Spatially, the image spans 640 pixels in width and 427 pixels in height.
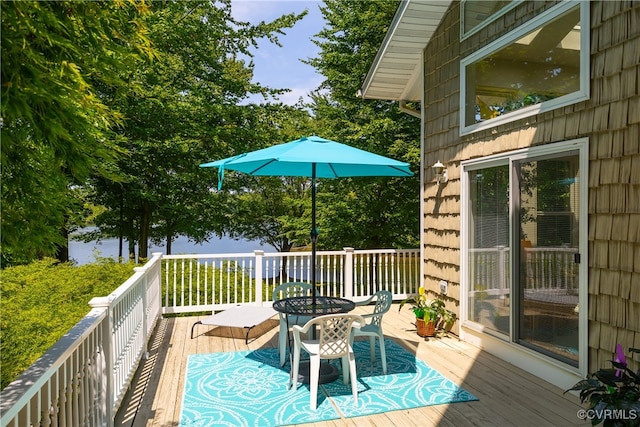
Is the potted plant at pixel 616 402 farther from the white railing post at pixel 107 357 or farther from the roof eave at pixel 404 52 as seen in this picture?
the roof eave at pixel 404 52

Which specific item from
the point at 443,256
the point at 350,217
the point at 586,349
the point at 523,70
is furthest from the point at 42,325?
the point at 350,217

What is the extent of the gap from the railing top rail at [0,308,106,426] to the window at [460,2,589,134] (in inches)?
166

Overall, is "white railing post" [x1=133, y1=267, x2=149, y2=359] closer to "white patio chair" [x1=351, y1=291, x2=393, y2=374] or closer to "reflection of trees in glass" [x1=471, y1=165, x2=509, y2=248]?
"white patio chair" [x1=351, y1=291, x2=393, y2=374]

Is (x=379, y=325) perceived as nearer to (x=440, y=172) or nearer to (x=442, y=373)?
(x=442, y=373)

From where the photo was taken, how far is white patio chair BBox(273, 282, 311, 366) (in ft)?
13.9

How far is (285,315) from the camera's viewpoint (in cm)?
408

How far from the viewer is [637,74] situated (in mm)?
3170

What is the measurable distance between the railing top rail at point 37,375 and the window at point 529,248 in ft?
12.7

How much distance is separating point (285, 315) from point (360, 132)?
6826mm

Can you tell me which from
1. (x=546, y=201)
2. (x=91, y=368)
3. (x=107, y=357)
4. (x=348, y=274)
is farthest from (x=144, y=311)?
(x=546, y=201)

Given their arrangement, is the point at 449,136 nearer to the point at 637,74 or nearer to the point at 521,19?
the point at 521,19

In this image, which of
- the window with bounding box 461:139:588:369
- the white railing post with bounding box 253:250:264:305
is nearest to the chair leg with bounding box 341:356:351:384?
the window with bounding box 461:139:588:369

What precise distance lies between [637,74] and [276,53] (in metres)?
11.4

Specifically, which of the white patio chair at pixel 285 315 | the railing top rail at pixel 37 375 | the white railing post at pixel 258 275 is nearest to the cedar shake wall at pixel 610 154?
the white patio chair at pixel 285 315
